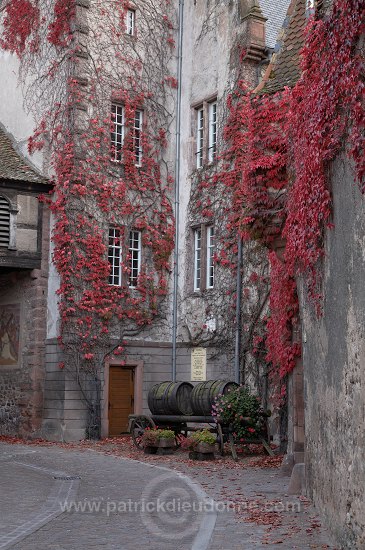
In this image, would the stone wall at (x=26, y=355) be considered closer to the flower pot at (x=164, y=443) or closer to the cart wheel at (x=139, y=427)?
the cart wheel at (x=139, y=427)

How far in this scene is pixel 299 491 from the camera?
11.3 metres

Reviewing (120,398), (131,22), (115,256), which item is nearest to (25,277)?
(115,256)

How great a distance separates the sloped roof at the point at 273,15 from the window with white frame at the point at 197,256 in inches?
201

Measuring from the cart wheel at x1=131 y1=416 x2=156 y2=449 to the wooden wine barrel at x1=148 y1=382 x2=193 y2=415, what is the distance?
27 centimetres

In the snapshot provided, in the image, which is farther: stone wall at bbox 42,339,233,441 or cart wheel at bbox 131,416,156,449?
stone wall at bbox 42,339,233,441

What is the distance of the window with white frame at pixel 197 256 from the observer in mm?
21930

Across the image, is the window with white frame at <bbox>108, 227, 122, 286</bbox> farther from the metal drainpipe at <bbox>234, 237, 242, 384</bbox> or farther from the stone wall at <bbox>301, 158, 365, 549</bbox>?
the stone wall at <bbox>301, 158, 365, 549</bbox>

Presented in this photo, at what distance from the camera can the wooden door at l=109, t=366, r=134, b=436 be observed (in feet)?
69.9

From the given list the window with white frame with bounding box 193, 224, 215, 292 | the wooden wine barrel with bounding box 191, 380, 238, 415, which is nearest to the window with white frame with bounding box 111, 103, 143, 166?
the window with white frame with bounding box 193, 224, 215, 292

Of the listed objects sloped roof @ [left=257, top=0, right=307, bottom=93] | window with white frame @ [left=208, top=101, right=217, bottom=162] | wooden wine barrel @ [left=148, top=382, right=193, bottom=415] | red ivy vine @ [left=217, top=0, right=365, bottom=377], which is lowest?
wooden wine barrel @ [left=148, top=382, right=193, bottom=415]

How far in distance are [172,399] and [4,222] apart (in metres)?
6.52

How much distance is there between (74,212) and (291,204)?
1106 cm

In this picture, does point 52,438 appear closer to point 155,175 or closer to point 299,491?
point 155,175

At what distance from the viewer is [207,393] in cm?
1692
